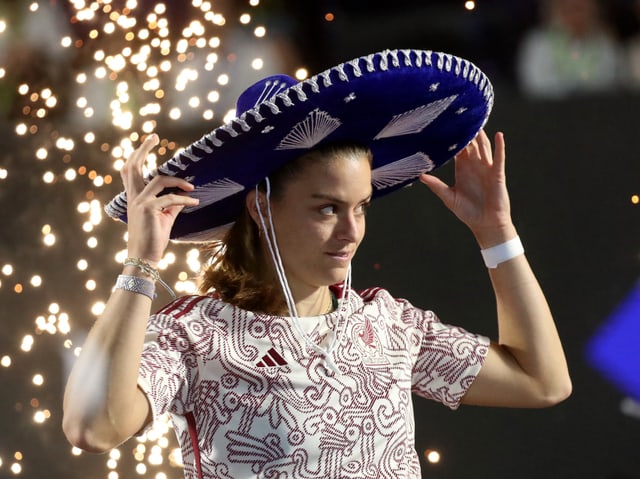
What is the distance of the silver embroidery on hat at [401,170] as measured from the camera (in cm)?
154

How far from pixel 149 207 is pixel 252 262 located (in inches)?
10.8

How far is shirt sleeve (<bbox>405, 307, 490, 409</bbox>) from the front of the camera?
Result: 4.97ft

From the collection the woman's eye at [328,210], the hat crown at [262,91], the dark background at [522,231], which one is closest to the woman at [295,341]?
the woman's eye at [328,210]

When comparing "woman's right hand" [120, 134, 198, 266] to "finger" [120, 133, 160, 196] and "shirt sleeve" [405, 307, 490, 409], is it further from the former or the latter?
"shirt sleeve" [405, 307, 490, 409]

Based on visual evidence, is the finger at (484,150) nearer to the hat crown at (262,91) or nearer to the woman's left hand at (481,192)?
the woman's left hand at (481,192)

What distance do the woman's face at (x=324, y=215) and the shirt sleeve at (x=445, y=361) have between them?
243mm

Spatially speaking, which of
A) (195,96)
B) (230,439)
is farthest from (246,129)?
(195,96)

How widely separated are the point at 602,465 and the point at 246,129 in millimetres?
1237

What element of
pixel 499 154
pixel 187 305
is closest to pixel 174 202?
pixel 187 305

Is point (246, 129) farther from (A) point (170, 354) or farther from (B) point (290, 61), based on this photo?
(B) point (290, 61)

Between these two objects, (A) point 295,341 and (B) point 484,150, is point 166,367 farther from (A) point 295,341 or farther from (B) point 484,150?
(B) point 484,150

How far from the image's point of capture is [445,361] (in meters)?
1.52

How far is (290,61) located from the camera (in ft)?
7.20

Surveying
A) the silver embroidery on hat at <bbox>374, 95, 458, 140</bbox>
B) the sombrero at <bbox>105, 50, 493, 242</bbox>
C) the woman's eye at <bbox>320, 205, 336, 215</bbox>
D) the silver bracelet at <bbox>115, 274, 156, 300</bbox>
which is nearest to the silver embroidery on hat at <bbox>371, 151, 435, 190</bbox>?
the sombrero at <bbox>105, 50, 493, 242</bbox>
